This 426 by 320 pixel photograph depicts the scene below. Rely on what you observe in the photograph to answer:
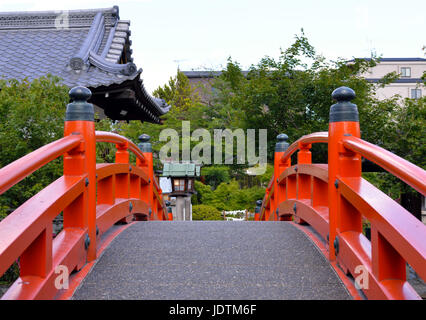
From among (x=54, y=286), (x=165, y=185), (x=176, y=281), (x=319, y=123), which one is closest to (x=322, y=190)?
(x=176, y=281)

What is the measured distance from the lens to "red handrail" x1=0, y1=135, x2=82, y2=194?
5.27 ft

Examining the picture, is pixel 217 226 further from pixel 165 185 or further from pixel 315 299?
pixel 165 185

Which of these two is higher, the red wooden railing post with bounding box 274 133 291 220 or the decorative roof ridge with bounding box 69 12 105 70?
the decorative roof ridge with bounding box 69 12 105 70

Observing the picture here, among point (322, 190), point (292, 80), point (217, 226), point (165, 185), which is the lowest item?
point (165, 185)

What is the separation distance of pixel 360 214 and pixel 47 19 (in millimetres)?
10868

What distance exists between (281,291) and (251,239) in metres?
0.96

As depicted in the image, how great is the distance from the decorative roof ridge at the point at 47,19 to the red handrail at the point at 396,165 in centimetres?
1033

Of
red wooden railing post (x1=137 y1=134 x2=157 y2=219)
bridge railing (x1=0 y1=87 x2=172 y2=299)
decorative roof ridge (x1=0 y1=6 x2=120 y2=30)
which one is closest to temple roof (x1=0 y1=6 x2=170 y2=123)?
decorative roof ridge (x1=0 y1=6 x2=120 y2=30)

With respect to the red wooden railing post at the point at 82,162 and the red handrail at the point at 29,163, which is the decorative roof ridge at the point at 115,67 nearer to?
the red wooden railing post at the point at 82,162

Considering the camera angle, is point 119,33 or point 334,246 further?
point 119,33

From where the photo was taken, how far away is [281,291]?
7.25 feet

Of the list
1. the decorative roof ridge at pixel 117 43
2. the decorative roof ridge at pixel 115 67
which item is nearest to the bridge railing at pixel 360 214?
the decorative roof ridge at pixel 115 67

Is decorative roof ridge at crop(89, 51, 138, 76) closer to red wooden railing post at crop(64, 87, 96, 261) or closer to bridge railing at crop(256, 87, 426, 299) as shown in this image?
bridge railing at crop(256, 87, 426, 299)

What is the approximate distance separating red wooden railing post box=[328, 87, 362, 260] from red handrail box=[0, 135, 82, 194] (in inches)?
61.7
